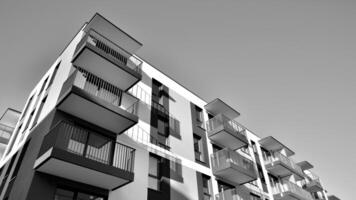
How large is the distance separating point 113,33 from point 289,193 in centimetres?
2041

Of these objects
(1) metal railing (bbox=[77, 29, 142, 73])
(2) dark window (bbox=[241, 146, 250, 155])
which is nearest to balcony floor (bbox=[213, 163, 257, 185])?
(2) dark window (bbox=[241, 146, 250, 155])

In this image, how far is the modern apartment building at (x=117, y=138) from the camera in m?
10.1

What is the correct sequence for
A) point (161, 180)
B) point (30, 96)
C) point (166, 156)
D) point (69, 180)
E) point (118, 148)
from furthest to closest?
point (30, 96) → point (166, 156) → point (161, 180) → point (118, 148) → point (69, 180)

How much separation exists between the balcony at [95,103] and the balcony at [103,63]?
0.44 m

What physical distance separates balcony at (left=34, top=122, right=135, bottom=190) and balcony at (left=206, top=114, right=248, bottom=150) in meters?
9.09

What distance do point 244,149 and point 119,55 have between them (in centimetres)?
1491

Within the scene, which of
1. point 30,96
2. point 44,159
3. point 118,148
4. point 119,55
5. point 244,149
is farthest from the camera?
point 244,149

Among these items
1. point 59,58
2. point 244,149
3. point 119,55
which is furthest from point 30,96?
point 244,149

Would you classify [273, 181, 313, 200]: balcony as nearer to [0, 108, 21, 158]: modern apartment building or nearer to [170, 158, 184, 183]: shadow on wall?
[170, 158, 184, 183]: shadow on wall

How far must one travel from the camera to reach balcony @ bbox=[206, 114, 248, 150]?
776 inches

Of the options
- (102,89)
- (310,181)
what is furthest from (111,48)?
(310,181)

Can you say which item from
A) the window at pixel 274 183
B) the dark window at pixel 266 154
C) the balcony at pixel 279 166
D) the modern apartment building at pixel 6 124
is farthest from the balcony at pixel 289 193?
the modern apartment building at pixel 6 124

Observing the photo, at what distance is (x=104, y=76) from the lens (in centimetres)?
1452

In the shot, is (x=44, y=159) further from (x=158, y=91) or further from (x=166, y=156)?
(x=158, y=91)
